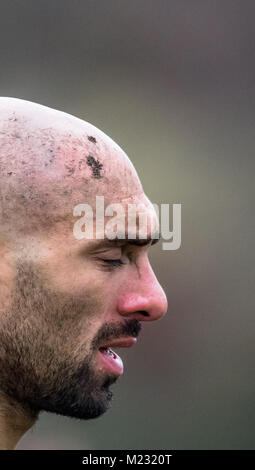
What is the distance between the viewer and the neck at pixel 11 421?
191cm

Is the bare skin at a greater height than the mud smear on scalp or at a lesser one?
lesser

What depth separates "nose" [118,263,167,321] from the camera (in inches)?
76.4

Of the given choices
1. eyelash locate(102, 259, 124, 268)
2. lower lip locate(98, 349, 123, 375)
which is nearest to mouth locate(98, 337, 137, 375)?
lower lip locate(98, 349, 123, 375)

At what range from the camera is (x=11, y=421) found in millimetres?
1926

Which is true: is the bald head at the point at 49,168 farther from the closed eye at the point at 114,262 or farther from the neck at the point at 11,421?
the neck at the point at 11,421

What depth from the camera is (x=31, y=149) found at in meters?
1.90

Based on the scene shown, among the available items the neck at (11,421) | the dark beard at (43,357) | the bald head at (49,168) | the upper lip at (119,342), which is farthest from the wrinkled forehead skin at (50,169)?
the neck at (11,421)

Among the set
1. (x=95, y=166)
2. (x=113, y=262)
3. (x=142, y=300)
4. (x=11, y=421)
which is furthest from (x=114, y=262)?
(x=11, y=421)

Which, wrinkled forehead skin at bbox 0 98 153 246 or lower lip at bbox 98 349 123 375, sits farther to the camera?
lower lip at bbox 98 349 123 375

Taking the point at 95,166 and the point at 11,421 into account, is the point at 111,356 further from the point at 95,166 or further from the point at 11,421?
the point at 95,166

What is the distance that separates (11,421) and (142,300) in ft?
1.53

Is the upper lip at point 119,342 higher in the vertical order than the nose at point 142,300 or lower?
lower

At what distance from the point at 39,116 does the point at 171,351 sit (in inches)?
174

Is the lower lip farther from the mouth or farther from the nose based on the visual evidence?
the nose
